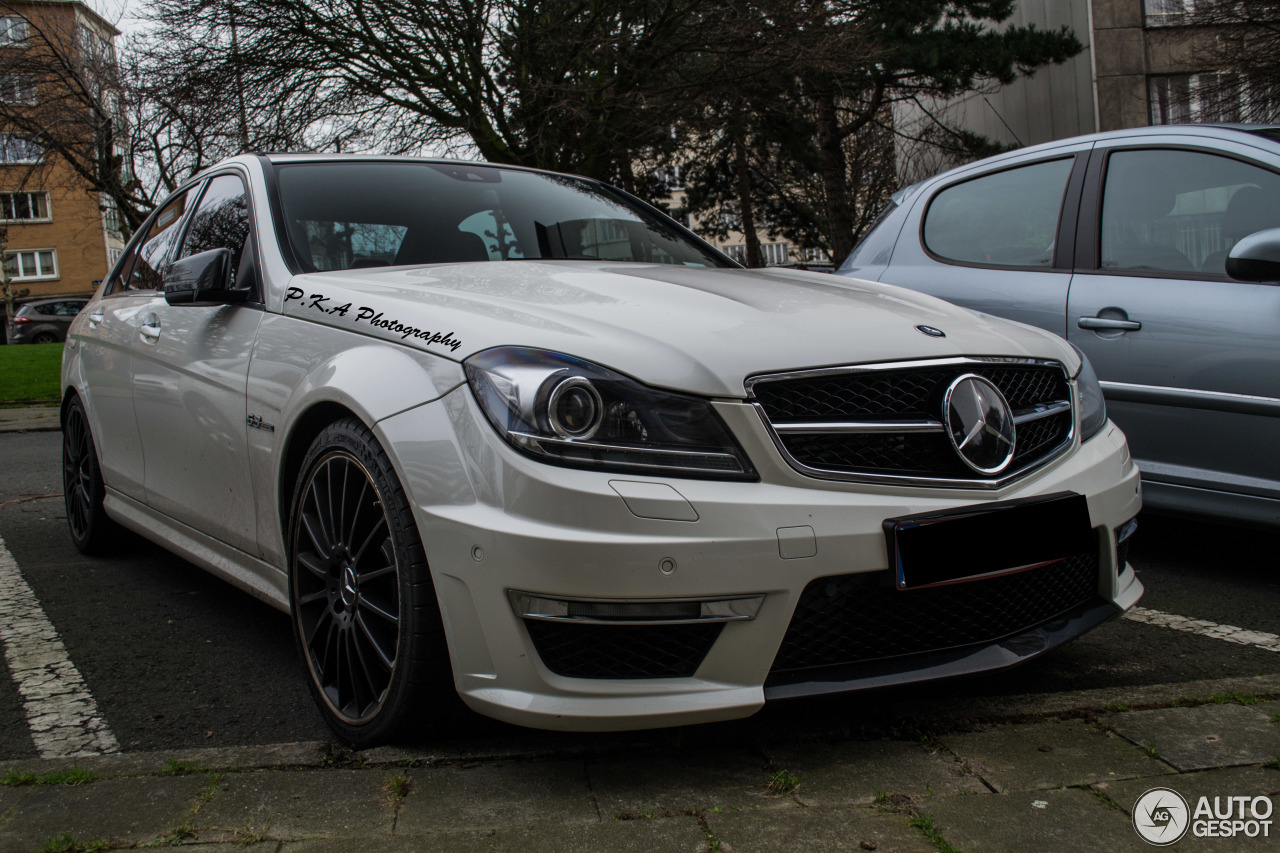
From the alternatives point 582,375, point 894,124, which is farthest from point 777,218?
point 582,375

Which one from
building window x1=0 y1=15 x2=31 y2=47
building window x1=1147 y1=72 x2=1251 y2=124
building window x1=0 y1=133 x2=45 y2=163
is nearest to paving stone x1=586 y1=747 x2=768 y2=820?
building window x1=1147 y1=72 x2=1251 y2=124

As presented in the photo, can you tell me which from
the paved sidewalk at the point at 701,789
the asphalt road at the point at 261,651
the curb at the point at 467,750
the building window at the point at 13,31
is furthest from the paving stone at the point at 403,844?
the building window at the point at 13,31

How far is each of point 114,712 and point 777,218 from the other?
3112 cm

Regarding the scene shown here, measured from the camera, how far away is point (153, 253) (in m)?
4.50

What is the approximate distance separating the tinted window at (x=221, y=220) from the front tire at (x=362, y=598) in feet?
3.80

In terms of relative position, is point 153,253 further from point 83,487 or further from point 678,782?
point 678,782

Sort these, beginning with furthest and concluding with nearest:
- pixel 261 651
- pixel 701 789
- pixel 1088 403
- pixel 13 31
→ pixel 13 31 < pixel 261 651 < pixel 1088 403 < pixel 701 789

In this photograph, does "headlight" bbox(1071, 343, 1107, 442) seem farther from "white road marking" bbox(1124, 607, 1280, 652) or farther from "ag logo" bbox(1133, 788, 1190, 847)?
"ag logo" bbox(1133, 788, 1190, 847)

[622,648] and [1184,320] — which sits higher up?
[1184,320]

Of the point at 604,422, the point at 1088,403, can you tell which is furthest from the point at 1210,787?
the point at 604,422

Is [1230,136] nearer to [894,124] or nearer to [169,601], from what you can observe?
[169,601]

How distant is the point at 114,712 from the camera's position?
298cm

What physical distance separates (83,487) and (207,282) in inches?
79.8

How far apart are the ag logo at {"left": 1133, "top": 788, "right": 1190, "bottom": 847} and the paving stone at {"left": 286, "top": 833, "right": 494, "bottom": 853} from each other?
1157mm
